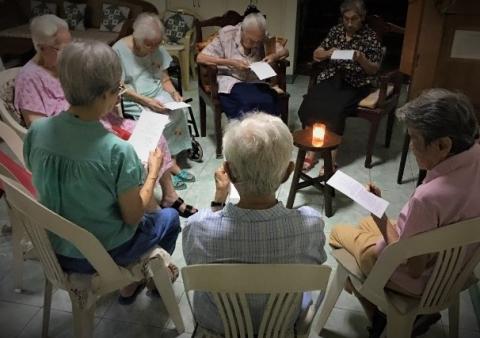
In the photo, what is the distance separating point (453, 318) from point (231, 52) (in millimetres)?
2164

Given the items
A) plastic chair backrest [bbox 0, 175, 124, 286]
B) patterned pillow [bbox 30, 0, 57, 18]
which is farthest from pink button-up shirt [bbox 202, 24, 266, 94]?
patterned pillow [bbox 30, 0, 57, 18]

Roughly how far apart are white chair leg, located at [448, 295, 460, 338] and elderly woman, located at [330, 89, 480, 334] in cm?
28

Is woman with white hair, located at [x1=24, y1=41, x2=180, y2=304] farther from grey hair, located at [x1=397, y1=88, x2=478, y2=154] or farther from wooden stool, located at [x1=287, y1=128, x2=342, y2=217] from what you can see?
wooden stool, located at [x1=287, y1=128, x2=342, y2=217]

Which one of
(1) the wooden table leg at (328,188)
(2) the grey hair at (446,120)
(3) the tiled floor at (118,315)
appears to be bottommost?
(3) the tiled floor at (118,315)

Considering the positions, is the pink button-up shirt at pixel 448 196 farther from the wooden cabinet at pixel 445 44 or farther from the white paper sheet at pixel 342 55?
the wooden cabinet at pixel 445 44

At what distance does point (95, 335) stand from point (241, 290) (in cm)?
100

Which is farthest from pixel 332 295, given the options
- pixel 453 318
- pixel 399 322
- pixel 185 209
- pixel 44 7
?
pixel 44 7

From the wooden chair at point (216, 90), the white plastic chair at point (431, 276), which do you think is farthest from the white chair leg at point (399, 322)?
the wooden chair at point (216, 90)

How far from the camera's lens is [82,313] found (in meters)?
1.44

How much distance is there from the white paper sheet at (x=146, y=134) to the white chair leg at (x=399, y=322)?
42.5 inches

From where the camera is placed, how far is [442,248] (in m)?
1.18

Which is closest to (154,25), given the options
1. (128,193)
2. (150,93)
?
(150,93)

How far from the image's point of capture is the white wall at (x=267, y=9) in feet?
14.1

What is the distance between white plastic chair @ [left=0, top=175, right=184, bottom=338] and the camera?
1216mm
